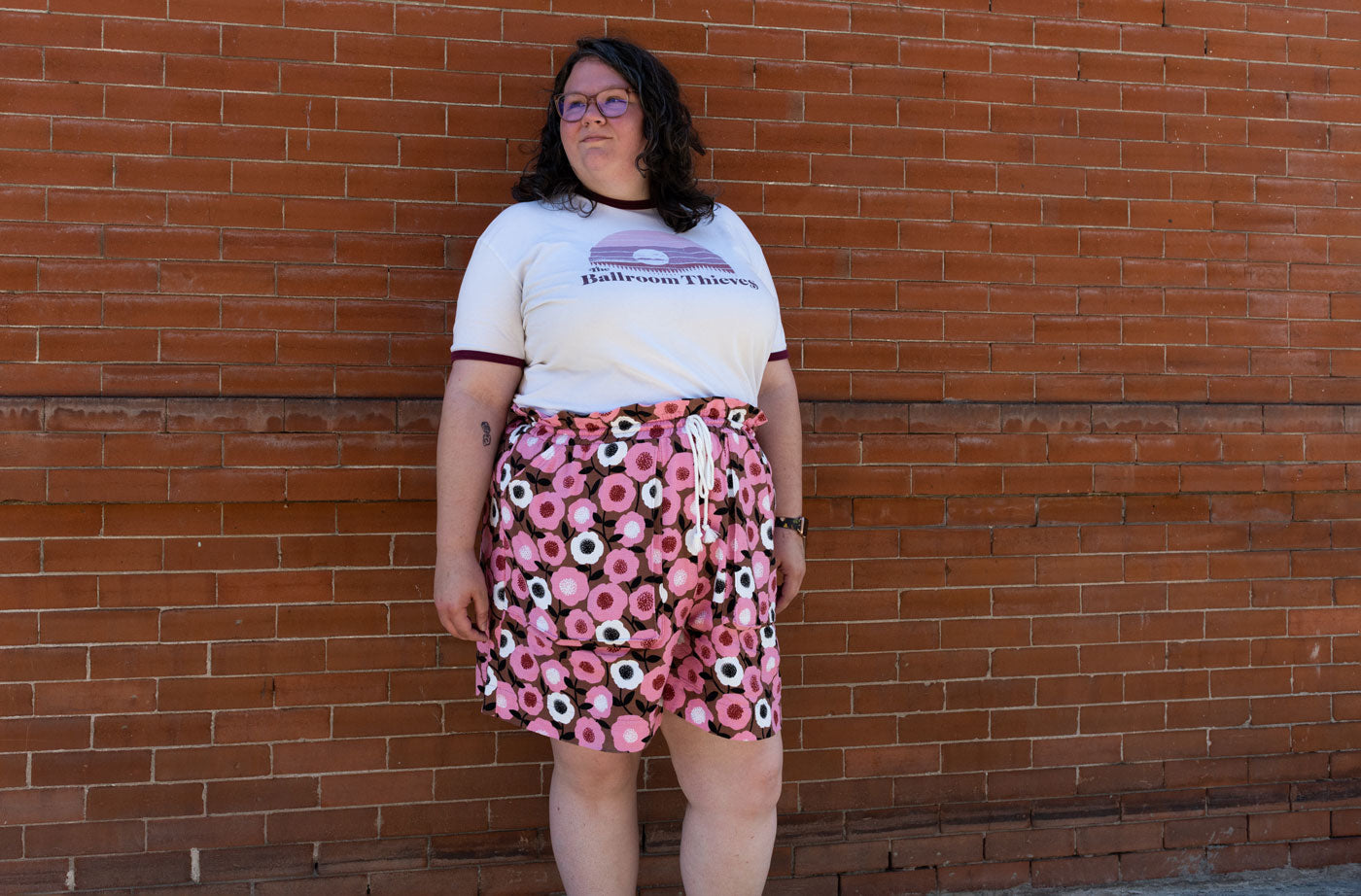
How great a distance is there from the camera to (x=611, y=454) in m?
Answer: 2.24

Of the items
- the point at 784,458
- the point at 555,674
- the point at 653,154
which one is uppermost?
the point at 653,154

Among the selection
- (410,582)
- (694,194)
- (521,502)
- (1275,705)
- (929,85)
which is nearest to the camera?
(521,502)

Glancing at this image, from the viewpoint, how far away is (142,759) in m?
2.86

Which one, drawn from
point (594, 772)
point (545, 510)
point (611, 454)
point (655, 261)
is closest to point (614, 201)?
point (655, 261)

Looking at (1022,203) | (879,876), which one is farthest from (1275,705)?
(1022,203)

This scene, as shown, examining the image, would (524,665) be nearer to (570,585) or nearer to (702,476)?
(570,585)

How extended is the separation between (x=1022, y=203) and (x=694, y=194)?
1226mm

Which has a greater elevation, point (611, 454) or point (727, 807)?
point (611, 454)

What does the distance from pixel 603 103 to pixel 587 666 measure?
1.20 metres

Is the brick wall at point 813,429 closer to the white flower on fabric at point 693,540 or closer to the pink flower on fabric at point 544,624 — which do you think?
the pink flower on fabric at point 544,624

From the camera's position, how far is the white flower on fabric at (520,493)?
2.28 m

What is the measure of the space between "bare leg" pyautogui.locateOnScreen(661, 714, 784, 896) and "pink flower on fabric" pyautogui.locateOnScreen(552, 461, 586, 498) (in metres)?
0.56

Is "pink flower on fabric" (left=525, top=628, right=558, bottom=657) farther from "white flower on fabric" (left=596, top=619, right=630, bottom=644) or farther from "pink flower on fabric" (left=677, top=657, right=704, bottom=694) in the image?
"pink flower on fabric" (left=677, top=657, right=704, bottom=694)

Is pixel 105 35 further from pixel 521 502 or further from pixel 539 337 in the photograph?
pixel 521 502
